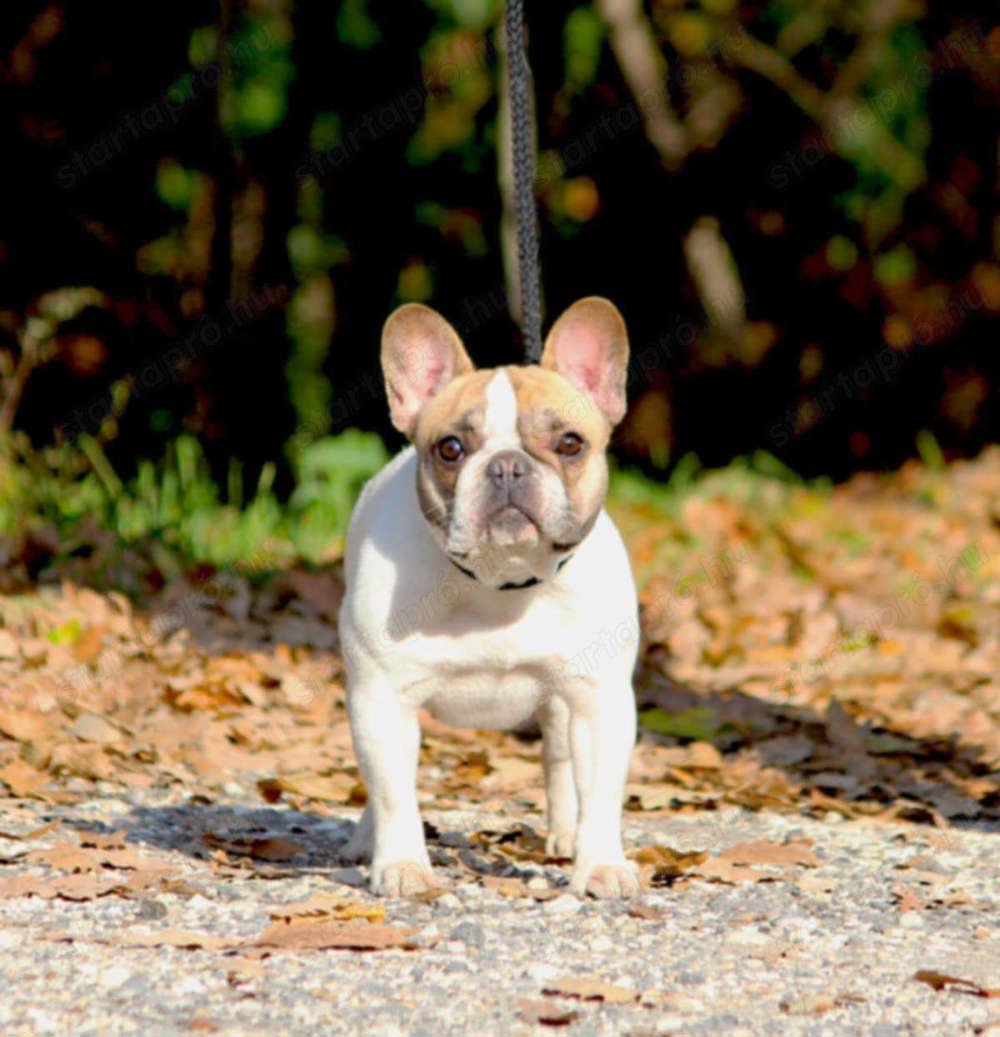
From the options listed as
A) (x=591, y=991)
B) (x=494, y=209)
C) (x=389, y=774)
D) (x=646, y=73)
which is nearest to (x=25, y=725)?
(x=389, y=774)

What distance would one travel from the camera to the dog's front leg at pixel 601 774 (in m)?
4.27

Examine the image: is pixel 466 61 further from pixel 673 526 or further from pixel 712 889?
pixel 712 889

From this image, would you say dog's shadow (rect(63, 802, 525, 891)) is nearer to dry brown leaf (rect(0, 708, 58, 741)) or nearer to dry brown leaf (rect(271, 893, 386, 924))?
dry brown leaf (rect(271, 893, 386, 924))

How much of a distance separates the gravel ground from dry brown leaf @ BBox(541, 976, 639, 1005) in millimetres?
25

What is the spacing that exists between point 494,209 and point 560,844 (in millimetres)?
9100

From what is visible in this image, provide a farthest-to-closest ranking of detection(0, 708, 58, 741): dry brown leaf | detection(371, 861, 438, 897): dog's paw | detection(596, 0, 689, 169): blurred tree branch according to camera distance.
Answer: detection(596, 0, 689, 169): blurred tree branch → detection(0, 708, 58, 741): dry brown leaf → detection(371, 861, 438, 897): dog's paw

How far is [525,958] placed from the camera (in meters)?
3.68

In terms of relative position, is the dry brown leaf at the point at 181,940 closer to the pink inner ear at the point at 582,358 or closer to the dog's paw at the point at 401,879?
the dog's paw at the point at 401,879

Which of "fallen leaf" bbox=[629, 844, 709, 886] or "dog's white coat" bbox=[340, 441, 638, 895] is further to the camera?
"fallen leaf" bbox=[629, 844, 709, 886]

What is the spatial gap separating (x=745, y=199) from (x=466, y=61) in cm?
219

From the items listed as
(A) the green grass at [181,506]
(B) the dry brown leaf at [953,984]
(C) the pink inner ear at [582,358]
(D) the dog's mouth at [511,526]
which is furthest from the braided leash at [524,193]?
(A) the green grass at [181,506]

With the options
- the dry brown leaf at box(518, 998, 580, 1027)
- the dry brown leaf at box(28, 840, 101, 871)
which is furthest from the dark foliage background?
the dry brown leaf at box(518, 998, 580, 1027)

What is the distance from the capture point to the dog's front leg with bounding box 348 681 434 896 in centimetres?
426

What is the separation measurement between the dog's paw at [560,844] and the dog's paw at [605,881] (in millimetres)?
520
